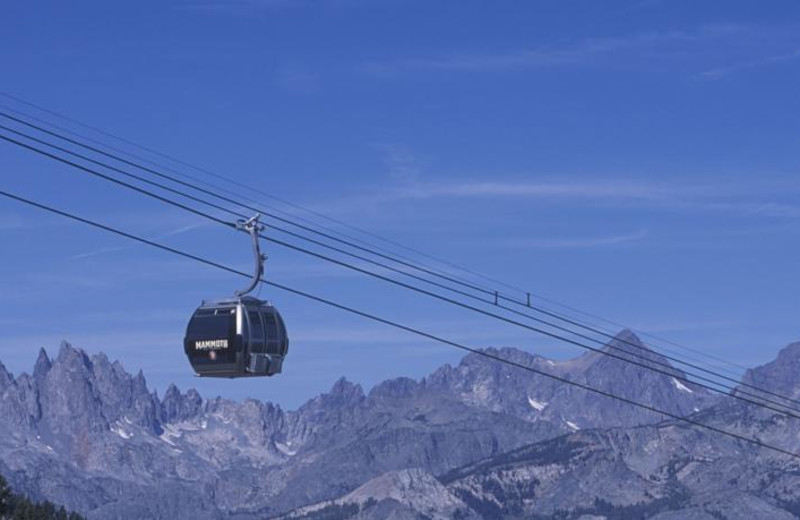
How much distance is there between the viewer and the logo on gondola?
183 ft

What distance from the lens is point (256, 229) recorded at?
53812mm

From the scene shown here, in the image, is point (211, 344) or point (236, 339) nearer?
point (236, 339)

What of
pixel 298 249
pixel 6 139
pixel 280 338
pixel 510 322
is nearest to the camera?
pixel 6 139

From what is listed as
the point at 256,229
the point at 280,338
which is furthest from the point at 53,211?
the point at 280,338

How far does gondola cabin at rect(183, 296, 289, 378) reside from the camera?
55.6 m

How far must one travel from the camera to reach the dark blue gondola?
55.6 m

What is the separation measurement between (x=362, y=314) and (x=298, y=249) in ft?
11.6

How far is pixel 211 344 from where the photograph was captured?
5597 cm

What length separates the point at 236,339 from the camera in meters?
55.4

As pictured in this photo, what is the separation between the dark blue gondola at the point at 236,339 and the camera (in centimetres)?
5559

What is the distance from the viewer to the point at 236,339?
55375 millimetres

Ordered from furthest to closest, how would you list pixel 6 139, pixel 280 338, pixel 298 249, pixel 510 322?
1. pixel 510 322
2. pixel 280 338
3. pixel 298 249
4. pixel 6 139

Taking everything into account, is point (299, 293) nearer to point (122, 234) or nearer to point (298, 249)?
point (298, 249)

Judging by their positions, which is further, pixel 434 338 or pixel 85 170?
pixel 434 338
